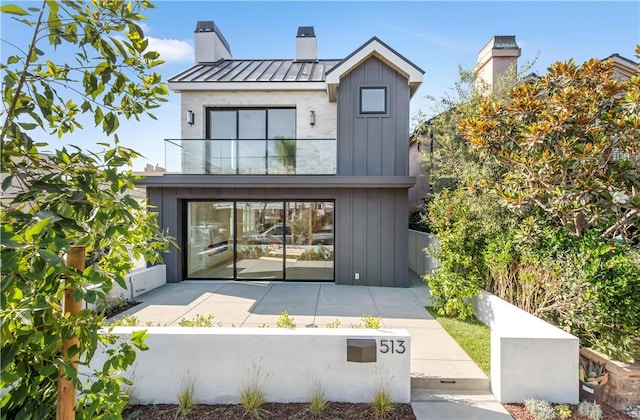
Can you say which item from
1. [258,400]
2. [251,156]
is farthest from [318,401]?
[251,156]

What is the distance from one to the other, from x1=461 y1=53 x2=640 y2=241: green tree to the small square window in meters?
3.96

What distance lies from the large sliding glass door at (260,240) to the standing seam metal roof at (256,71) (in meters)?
4.21

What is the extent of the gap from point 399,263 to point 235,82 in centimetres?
780

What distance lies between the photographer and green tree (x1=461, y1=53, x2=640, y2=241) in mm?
4617

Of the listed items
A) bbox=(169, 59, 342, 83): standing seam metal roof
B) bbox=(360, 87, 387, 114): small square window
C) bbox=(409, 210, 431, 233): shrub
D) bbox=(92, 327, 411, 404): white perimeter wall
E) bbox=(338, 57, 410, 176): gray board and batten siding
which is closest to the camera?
bbox=(92, 327, 411, 404): white perimeter wall

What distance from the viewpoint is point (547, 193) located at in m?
5.20

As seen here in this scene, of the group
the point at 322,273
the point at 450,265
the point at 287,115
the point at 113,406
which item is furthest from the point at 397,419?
the point at 287,115

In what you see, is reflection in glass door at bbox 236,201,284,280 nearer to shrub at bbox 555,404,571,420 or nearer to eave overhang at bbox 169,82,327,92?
eave overhang at bbox 169,82,327,92

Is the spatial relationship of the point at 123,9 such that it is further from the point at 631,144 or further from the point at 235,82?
the point at 235,82

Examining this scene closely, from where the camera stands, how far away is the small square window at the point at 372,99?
923 cm

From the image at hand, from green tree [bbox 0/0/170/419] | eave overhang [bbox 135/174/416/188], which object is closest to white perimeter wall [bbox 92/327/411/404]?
green tree [bbox 0/0/170/419]

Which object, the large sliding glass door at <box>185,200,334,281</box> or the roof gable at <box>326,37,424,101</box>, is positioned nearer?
the roof gable at <box>326,37,424,101</box>

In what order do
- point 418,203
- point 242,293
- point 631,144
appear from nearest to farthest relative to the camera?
point 631,144 → point 242,293 → point 418,203

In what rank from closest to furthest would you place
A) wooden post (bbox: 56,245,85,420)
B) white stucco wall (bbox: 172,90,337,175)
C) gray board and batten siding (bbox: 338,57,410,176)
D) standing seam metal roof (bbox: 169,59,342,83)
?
wooden post (bbox: 56,245,85,420), gray board and batten siding (bbox: 338,57,410,176), white stucco wall (bbox: 172,90,337,175), standing seam metal roof (bbox: 169,59,342,83)
